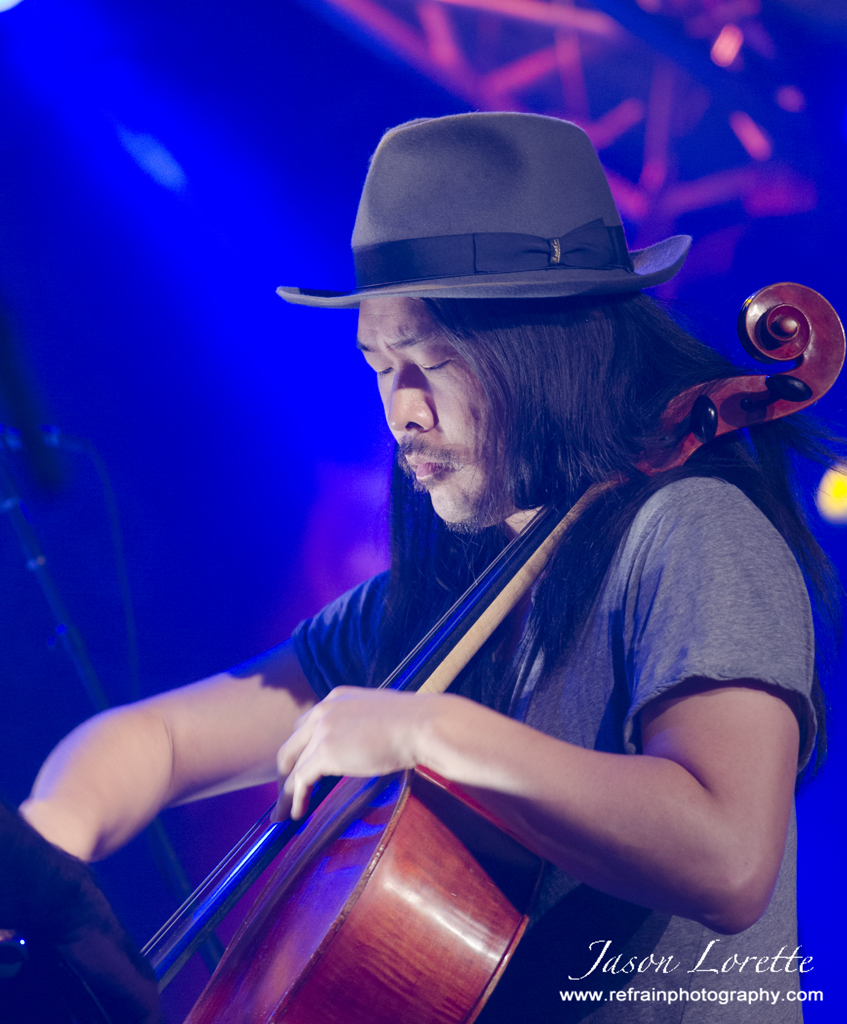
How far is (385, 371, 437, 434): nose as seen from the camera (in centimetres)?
104

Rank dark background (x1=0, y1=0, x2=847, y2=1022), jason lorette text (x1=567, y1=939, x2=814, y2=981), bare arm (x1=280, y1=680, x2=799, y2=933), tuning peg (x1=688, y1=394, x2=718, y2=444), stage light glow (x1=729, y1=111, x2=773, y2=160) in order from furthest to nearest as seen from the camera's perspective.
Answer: stage light glow (x1=729, y1=111, x2=773, y2=160)
dark background (x1=0, y1=0, x2=847, y2=1022)
tuning peg (x1=688, y1=394, x2=718, y2=444)
jason lorette text (x1=567, y1=939, x2=814, y2=981)
bare arm (x1=280, y1=680, x2=799, y2=933)

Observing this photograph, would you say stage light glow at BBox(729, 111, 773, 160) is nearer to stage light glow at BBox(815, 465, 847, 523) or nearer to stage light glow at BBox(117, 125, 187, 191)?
stage light glow at BBox(815, 465, 847, 523)

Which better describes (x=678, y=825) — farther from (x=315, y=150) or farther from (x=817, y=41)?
(x=817, y=41)

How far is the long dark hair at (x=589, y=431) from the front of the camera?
943 millimetres

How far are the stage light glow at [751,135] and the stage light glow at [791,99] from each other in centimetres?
7

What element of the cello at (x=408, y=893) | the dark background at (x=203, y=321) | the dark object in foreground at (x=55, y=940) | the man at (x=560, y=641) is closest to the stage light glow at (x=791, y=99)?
the dark background at (x=203, y=321)

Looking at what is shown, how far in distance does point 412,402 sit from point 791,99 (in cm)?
138

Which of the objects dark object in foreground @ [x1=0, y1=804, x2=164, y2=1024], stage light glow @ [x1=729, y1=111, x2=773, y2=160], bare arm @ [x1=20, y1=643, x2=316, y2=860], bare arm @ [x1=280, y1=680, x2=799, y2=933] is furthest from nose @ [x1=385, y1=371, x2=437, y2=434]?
stage light glow @ [x1=729, y1=111, x2=773, y2=160]

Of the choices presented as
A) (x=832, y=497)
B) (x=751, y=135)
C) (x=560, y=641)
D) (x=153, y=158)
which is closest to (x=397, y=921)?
(x=560, y=641)

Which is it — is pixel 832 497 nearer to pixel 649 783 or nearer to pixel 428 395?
pixel 428 395

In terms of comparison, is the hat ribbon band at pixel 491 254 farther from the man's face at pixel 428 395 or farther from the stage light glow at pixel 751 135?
the stage light glow at pixel 751 135

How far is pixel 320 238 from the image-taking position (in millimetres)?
1754

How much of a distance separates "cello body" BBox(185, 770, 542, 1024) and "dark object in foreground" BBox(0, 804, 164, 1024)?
0.14 m

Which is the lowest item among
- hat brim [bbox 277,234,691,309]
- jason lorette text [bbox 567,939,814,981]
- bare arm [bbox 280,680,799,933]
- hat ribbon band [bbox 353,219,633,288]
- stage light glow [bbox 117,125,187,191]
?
jason lorette text [bbox 567,939,814,981]
